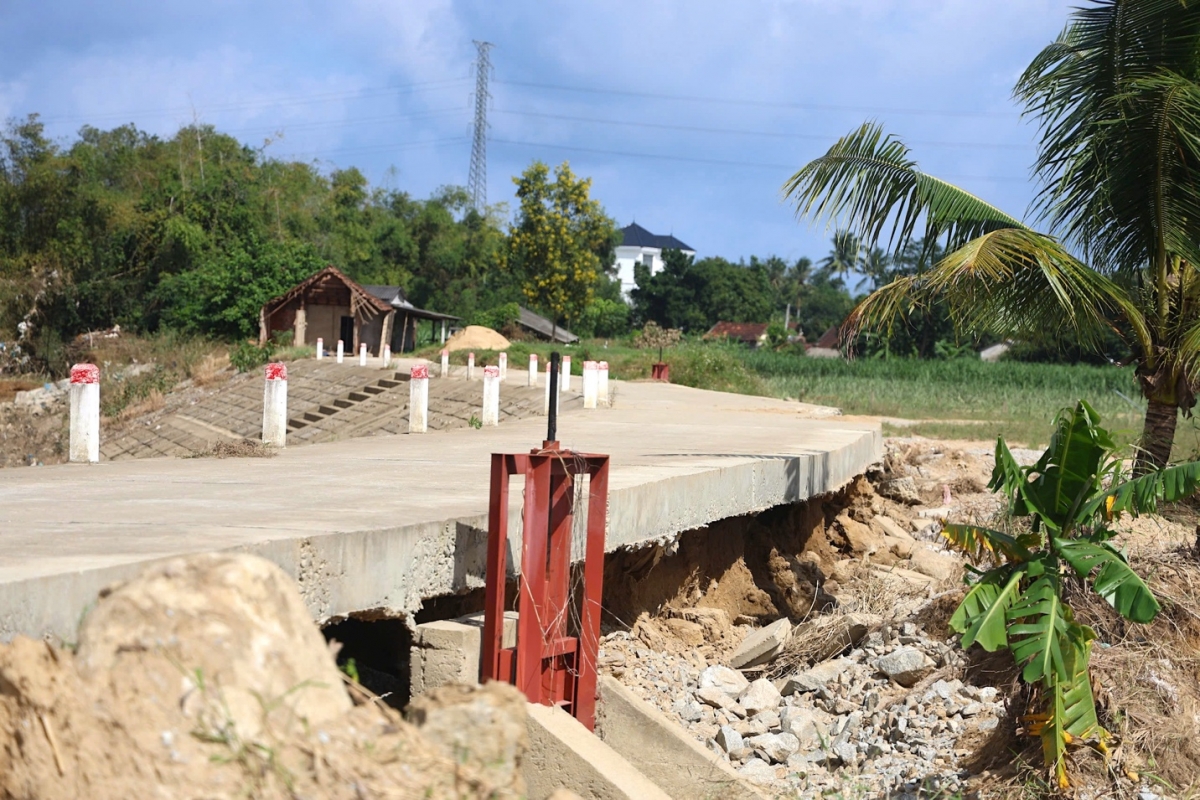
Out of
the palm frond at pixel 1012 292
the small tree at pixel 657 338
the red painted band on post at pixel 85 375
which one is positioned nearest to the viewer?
the palm frond at pixel 1012 292

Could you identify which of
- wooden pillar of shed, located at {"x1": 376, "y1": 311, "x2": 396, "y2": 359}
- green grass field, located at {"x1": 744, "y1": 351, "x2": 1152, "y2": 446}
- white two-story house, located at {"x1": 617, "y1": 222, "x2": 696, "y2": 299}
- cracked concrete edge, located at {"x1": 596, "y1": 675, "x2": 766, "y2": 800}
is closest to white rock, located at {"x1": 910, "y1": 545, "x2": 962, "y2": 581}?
cracked concrete edge, located at {"x1": 596, "y1": 675, "x2": 766, "y2": 800}

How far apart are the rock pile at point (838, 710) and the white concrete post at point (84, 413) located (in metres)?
4.77

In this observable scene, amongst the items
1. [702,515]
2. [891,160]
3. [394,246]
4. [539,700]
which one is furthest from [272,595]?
[394,246]

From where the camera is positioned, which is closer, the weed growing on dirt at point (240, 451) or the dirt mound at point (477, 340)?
the weed growing on dirt at point (240, 451)

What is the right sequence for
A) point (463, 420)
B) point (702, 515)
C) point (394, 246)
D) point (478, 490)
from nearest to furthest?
point (478, 490), point (702, 515), point (463, 420), point (394, 246)

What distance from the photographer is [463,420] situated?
2006 centimetres

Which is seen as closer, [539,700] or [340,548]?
[340,548]

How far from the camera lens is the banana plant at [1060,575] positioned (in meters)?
5.68

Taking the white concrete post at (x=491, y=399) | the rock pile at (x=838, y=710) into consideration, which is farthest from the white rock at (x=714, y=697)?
the white concrete post at (x=491, y=399)

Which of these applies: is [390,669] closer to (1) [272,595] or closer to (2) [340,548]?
(2) [340,548]

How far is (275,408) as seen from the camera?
11367 millimetres

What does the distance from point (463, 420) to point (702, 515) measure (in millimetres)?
12281

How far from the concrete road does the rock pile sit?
965 mm

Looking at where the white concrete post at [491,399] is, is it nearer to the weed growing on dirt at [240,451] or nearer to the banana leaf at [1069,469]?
the weed growing on dirt at [240,451]
